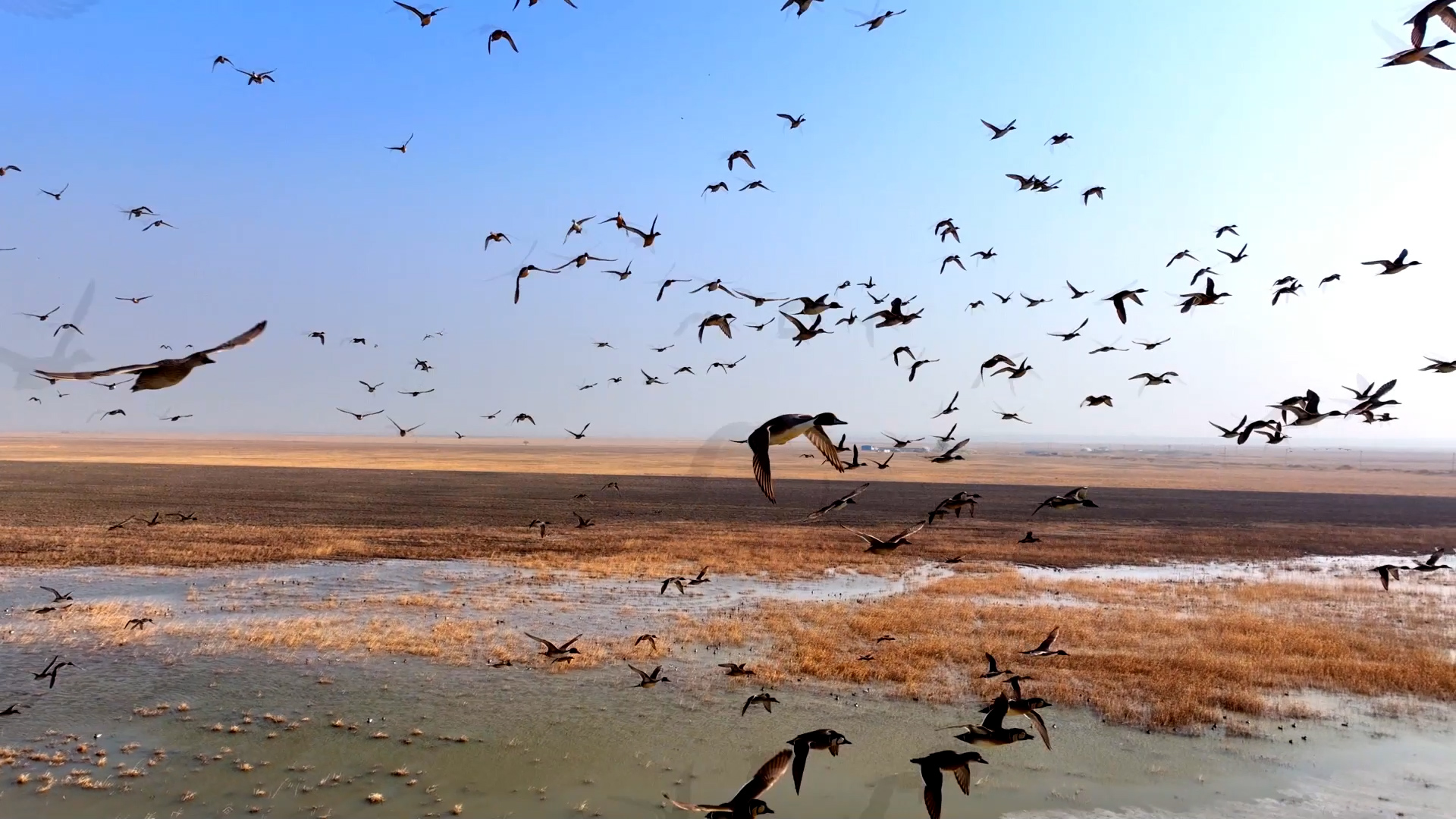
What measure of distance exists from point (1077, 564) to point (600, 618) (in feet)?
89.5

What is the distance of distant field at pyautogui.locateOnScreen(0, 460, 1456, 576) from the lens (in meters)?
46.9

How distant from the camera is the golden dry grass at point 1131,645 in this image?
23.9 metres

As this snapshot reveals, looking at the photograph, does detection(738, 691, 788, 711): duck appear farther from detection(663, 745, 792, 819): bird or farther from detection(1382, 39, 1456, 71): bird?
detection(1382, 39, 1456, 71): bird

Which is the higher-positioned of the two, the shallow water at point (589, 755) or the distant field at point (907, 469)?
the distant field at point (907, 469)

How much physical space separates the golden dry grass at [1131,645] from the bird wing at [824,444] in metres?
15.1

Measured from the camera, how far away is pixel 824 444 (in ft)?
34.1

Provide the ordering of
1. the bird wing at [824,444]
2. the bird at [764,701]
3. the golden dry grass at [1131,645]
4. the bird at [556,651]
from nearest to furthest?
the bird at [764,701]
the bird wing at [824,444]
the bird at [556,651]
the golden dry grass at [1131,645]

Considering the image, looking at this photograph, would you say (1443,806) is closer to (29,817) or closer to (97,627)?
(29,817)

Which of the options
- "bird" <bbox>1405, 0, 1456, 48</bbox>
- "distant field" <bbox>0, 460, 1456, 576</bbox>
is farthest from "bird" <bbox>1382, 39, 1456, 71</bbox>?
"distant field" <bbox>0, 460, 1456, 576</bbox>

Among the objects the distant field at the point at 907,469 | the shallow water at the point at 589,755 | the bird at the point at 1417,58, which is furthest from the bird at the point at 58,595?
the distant field at the point at 907,469

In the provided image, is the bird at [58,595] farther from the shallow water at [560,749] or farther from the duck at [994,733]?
the duck at [994,733]

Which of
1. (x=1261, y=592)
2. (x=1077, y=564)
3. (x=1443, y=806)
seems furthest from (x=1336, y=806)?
(x=1077, y=564)

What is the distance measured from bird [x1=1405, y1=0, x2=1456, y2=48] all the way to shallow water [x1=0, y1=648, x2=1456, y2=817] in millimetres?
13722

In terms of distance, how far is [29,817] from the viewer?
15406 millimetres
